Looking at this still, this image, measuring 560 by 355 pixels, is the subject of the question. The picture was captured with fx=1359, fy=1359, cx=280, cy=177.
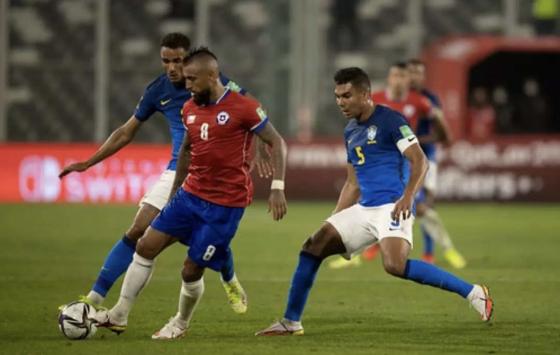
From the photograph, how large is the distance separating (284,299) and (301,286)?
2.39 metres

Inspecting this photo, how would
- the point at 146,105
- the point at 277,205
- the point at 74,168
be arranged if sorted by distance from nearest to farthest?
the point at 277,205 → the point at 74,168 → the point at 146,105

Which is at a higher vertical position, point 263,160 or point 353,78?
point 353,78

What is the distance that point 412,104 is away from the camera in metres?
16.2

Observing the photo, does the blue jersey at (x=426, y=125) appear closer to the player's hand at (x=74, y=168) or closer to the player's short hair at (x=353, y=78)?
the player's short hair at (x=353, y=78)

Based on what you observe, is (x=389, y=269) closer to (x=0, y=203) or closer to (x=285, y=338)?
(x=285, y=338)

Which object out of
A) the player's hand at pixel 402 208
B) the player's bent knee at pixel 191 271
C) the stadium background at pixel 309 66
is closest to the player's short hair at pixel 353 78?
the player's hand at pixel 402 208

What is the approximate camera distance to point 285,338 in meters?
9.84

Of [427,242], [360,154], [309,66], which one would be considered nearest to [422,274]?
[360,154]

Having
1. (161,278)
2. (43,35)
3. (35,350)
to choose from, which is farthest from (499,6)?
(35,350)

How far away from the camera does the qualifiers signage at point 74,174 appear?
26.7 metres

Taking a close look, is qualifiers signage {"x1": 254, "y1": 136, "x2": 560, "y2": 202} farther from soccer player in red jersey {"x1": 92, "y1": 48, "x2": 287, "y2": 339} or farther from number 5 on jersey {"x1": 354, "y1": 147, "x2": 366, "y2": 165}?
soccer player in red jersey {"x1": 92, "y1": 48, "x2": 287, "y2": 339}

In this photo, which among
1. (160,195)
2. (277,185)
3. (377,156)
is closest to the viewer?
(277,185)

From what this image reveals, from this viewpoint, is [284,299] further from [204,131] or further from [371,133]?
[204,131]

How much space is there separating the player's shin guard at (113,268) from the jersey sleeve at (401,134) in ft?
7.38
